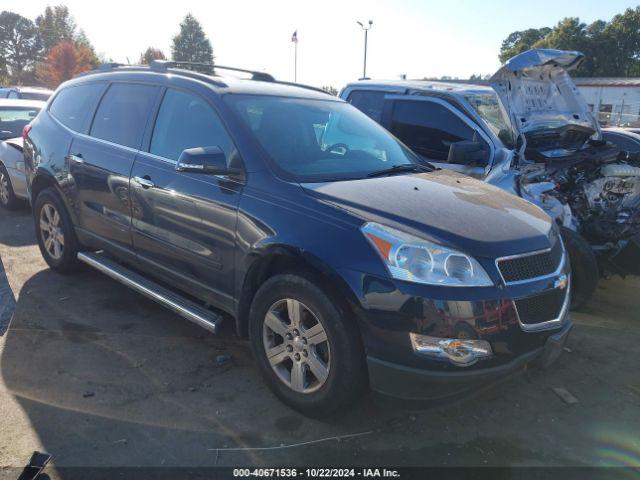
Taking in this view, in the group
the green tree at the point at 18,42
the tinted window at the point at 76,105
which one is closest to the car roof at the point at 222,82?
the tinted window at the point at 76,105

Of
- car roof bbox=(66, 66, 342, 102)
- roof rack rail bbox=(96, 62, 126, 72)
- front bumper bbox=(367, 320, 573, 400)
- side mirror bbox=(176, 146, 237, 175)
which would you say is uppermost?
roof rack rail bbox=(96, 62, 126, 72)

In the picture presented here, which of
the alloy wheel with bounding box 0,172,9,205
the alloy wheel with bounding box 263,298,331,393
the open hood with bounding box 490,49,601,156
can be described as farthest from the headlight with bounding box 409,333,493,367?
the alloy wheel with bounding box 0,172,9,205

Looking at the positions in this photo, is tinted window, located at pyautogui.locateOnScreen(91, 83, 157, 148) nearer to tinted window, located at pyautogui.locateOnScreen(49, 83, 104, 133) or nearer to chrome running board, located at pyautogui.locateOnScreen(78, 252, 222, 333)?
tinted window, located at pyautogui.locateOnScreen(49, 83, 104, 133)

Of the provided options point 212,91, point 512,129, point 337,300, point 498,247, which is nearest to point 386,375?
point 337,300

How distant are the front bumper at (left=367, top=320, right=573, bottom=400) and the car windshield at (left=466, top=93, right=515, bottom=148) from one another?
3633mm

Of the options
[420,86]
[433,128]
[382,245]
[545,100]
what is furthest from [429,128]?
[382,245]

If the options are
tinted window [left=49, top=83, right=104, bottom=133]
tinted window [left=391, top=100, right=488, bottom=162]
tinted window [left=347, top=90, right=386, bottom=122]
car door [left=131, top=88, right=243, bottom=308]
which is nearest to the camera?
car door [left=131, top=88, right=243, bottom=308]

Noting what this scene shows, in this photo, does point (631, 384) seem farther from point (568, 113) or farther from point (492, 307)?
point (568, 113)

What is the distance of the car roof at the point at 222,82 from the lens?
3.85m

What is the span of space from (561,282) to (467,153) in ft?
7.60

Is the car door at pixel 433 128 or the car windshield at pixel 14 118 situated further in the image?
the car windshield at pixel 14 118

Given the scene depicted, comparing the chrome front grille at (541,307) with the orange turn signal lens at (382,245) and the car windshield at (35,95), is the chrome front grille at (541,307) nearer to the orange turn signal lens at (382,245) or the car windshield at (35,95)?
the orange turn signal lens at (382,245)

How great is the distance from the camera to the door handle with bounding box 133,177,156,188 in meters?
3.90

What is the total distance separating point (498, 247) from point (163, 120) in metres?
2.60
